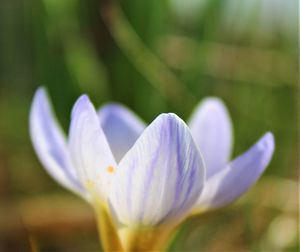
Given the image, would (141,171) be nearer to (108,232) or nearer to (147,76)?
(108,232)

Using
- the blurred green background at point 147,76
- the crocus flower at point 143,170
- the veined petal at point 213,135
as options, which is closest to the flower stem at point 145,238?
the crocus flower at point 143,170

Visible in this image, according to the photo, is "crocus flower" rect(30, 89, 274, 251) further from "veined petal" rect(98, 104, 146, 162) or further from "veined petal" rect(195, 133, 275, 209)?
"veined petal" rect(98, 104, 146, 162)

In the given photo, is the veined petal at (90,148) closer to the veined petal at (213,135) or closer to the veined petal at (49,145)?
the veined petal at (49,145)

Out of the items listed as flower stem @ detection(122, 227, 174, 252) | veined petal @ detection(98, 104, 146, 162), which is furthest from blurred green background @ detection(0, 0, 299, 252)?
flower stem @ detection(122, 227, 174, 252)

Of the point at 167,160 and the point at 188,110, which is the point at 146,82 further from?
the point at 167,160

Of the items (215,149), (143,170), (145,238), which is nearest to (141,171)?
(143,170)

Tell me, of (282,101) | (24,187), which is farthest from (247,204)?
(24,187)

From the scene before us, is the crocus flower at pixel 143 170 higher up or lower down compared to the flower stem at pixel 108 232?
higher up
